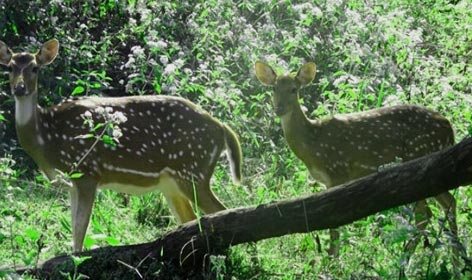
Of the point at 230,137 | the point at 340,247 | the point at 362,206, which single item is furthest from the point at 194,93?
the point at 362,206

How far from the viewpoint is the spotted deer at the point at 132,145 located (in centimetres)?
884

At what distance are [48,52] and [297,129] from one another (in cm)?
220

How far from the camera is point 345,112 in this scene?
10.6 meters

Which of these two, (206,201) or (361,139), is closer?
(206,201)

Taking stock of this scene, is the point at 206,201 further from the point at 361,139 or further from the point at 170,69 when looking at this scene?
the point at 170,69

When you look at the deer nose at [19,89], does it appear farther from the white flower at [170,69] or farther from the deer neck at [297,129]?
the deer neck at [297,129]

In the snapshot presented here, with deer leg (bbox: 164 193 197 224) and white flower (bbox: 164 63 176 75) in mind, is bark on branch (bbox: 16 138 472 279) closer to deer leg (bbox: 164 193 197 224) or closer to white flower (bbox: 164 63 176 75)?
Result: deer leg (bbox: 164 193 197 224)

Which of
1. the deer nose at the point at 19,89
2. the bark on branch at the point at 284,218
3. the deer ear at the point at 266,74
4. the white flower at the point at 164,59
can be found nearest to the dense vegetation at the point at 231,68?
the white flower at the point at 164,59

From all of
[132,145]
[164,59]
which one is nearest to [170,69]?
[164,59]

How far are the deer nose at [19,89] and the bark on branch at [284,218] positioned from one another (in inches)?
71.3

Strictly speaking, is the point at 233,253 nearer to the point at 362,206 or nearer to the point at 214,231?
the point at 214,231

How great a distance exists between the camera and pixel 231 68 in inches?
482

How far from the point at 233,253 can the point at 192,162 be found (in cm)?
165

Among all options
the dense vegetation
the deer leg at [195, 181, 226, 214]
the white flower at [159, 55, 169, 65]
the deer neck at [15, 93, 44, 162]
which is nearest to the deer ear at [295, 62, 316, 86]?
the dense vegetation
